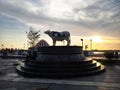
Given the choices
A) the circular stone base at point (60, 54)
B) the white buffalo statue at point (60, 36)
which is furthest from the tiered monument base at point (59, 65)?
the white buffalo statue at point (60, 36)

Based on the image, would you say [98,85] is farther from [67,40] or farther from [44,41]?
[44,41]

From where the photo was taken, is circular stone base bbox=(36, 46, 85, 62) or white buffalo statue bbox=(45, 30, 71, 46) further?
white buffalo statue bbox=(45, 30, 71, 46)

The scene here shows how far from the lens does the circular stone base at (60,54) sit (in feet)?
48.3

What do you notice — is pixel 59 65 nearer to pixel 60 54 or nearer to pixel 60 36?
pixel 60 54

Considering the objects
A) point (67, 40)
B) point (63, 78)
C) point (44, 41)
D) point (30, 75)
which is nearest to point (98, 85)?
point (63, 78)

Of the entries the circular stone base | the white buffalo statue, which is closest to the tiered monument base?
the circular stone base

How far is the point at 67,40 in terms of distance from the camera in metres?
16.8

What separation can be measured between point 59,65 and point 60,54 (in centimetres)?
177

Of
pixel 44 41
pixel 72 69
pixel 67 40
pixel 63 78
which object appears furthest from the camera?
pixel 44 41

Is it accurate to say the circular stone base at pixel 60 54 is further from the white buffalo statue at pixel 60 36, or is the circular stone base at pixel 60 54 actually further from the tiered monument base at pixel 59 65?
the white buffalo statue at pixel 60 36

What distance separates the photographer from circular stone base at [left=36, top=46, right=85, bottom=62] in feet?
48.3

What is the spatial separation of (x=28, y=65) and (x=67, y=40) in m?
4.55

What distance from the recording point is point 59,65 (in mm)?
13273

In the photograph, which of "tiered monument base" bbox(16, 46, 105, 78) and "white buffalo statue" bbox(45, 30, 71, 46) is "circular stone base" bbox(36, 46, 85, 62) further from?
"white buffalo statue" bbox(45, 30, 71, 46)
